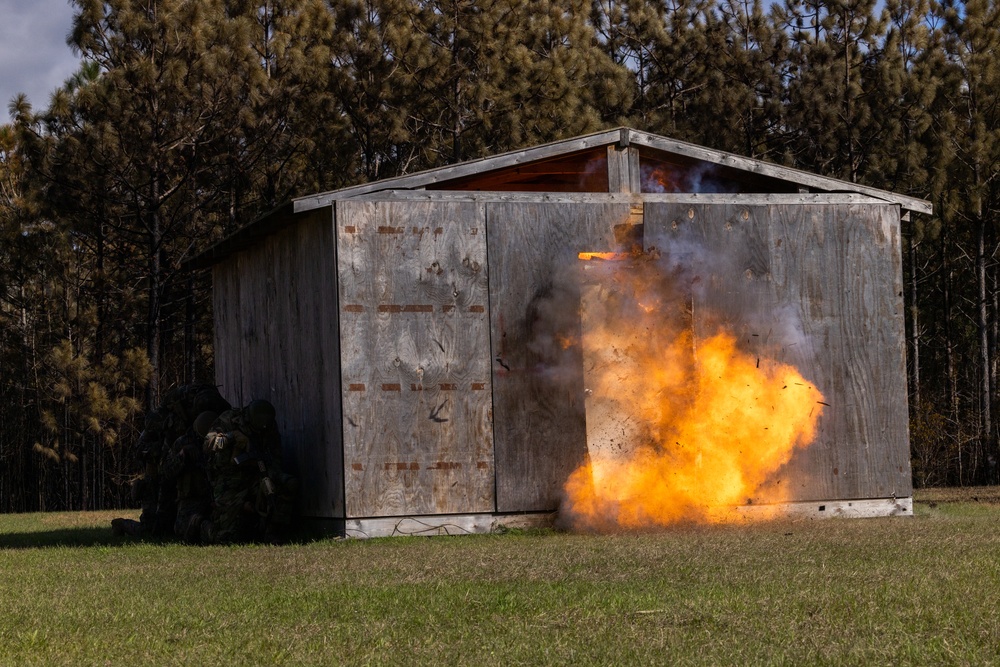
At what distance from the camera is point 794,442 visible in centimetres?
1611

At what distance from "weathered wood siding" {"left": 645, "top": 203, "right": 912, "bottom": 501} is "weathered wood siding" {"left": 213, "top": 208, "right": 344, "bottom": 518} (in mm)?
4247

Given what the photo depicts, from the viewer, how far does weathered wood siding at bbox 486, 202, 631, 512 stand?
15.4 m

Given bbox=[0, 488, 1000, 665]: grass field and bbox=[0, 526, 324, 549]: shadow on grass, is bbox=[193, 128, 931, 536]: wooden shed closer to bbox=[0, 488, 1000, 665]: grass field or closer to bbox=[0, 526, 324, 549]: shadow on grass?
bbox=[0, 526, 324, 549]: shadow on grass

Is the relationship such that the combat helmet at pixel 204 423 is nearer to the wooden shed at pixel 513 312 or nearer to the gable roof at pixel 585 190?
the wooden shed at pixel 513 312

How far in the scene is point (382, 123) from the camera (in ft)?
93.7

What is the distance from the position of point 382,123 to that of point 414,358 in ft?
46.9

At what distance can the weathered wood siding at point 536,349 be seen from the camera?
15391 millimetres

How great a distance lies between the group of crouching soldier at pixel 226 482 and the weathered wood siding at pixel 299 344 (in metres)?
0.49

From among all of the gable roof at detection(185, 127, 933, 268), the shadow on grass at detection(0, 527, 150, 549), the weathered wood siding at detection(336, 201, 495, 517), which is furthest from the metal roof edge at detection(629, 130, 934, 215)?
the shadow on grass at detection(0, 527, 150, 549)

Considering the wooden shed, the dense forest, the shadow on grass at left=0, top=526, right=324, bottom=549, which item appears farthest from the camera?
the dense forest

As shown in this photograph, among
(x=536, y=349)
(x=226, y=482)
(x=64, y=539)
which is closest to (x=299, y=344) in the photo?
(x=226, y=482)

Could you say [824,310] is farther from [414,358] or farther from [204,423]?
[204,423]

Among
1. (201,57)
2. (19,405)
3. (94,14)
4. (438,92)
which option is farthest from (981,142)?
(19,405)

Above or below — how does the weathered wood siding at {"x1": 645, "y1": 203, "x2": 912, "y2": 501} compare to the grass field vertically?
above
